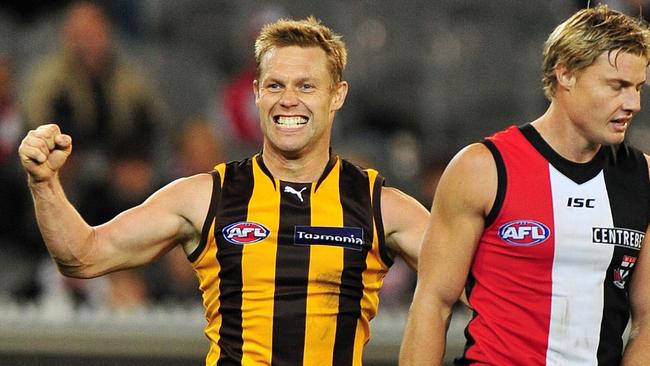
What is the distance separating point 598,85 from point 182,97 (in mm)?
4344

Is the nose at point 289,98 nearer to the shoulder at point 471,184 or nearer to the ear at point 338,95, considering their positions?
the ear at point 338,95

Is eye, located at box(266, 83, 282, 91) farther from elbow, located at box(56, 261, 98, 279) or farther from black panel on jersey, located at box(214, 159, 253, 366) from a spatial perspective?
elbow, located at box(56, 261, 98, 279)

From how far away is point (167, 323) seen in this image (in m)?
5.50

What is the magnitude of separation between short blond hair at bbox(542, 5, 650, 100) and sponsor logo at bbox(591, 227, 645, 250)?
41 centimetres

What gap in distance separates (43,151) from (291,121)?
0.77 m

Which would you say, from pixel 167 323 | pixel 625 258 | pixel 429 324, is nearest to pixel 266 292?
pixel 429 324

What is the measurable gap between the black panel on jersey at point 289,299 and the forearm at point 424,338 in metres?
0.39

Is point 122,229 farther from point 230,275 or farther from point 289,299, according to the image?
point 289,299

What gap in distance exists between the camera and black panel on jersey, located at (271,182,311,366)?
3805 mm

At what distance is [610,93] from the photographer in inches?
134

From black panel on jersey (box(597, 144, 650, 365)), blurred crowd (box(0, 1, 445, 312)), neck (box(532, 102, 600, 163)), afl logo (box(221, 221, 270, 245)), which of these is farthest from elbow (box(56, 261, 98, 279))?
blurred crowd (box(0, 1, 445, 312))

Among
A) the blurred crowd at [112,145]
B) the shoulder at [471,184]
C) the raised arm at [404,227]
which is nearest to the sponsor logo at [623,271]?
the shoulder at [471,184]

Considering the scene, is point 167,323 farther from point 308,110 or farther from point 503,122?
point 503,122

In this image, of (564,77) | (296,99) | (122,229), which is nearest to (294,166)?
(296,99)
